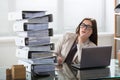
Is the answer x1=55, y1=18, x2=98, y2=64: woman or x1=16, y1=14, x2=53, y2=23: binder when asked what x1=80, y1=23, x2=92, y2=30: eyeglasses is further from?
x1=16, y1=14, x2=53, y2=23: binder

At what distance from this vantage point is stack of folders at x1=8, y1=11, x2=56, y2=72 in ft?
6.31

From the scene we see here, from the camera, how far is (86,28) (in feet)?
9.29

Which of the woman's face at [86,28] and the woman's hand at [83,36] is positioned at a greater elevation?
the woman's face at [86,28]

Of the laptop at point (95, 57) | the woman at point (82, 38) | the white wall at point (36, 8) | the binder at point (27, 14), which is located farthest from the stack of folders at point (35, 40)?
the white wall at point (36, 8)

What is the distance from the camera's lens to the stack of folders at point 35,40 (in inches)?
75.7

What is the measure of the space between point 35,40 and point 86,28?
102 centimetres

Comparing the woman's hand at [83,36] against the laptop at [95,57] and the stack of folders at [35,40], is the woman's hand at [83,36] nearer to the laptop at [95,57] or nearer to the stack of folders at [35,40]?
the laptop at [95,57]

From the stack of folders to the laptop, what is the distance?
0.25m

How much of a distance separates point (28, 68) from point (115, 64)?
850 millimetres

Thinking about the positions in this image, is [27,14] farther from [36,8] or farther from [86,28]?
[36,8]

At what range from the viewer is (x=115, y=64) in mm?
2389

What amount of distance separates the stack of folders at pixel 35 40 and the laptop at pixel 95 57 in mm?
248

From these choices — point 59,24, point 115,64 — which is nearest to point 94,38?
point 115,64

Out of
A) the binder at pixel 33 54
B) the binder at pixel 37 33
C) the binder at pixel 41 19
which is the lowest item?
the binder at pixel 33 54
